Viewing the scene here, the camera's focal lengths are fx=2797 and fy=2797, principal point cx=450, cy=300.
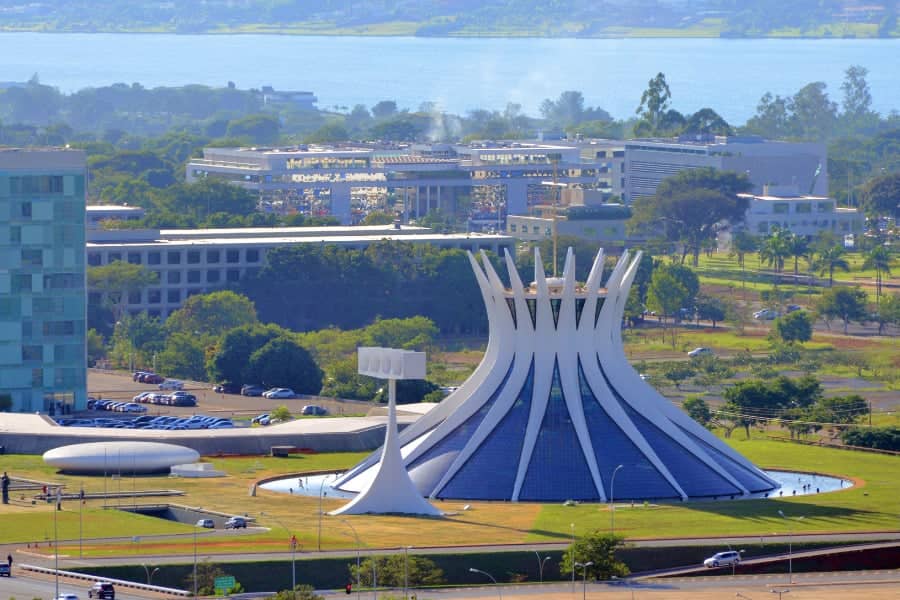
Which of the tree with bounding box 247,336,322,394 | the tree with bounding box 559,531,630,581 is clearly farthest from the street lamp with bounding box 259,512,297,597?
the tree with bounding box 247,336,322,394

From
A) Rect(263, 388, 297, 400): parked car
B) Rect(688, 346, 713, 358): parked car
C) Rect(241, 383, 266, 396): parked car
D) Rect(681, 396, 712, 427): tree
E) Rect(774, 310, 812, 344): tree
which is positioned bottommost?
Rect(688, 346, 713, 358): parked car

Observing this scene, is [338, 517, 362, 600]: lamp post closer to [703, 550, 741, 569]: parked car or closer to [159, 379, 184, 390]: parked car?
[703, 550, 741, 569]: parked car

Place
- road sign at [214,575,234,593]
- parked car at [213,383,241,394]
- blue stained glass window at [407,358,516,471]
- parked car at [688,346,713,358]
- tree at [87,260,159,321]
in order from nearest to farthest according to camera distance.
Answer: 1. road sign at [214,575,234,593]
2. blue stained glass window at [407,358,516,471]
3. parked car at [213,383,241,394]
4. parked car at [688,346,713,358]
5. tree at [87,260,159,321]

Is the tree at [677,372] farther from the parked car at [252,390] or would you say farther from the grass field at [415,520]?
the grass field at [415,520]

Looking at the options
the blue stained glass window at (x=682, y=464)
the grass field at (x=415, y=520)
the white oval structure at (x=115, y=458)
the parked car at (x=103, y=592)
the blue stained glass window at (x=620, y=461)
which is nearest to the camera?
the parked car at (x=103, y=592)

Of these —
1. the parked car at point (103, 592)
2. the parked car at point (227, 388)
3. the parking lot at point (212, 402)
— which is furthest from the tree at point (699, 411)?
the parked car at point (103, 592)

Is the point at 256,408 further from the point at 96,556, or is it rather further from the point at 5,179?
the point at 96,556

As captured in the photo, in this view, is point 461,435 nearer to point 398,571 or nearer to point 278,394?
point 398,571
